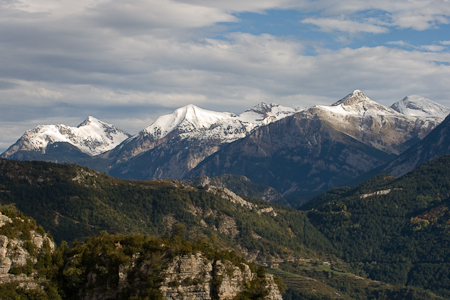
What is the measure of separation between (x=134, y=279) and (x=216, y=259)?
63.2 ft

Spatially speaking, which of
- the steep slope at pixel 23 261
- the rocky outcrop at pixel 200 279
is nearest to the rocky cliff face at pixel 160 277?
the rocky outcrop at pixel 200 279

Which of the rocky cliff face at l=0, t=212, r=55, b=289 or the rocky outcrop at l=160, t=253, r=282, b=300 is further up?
the rocky cliff face at l=0, t=212, r=55, b=289

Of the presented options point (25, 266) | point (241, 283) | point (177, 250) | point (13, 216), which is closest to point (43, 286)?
point (25, 266)

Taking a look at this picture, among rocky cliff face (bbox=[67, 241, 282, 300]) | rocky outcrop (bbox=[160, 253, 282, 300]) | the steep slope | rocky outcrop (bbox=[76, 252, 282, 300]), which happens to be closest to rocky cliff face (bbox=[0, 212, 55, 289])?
the steep slope

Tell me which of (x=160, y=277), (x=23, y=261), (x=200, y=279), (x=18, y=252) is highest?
(x=18, y=252)

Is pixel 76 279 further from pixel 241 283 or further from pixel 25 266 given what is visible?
pixel 241 283

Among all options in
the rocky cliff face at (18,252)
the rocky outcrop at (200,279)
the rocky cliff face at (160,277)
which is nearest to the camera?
the rocky cliff face at (18,252)

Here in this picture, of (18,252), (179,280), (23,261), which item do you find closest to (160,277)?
(179,280)

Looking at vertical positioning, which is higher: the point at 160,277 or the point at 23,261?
the point at 23,261

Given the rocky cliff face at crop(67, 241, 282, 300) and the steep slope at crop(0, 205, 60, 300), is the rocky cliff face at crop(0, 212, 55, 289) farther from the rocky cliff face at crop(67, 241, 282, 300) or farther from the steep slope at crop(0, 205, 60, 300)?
the rocky cliff face at crop(67, 241, 282, 300)

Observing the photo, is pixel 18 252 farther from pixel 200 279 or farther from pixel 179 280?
pixel 200 279

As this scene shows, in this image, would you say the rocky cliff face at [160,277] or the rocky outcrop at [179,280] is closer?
the rocky cliff face at [160,277]

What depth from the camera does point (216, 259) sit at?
15175 cm

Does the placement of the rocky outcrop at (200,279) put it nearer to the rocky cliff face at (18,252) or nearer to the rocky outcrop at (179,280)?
the rocky outcrop at (179,280)
